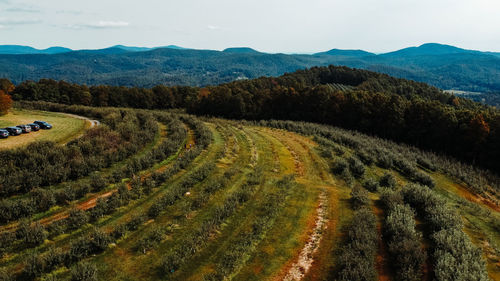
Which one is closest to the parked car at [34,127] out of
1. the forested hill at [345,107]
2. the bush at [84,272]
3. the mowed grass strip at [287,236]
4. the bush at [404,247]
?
the bush at [84,272]

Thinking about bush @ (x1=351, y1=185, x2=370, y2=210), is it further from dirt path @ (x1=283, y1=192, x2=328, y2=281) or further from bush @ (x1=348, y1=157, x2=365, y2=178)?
bush @ (x1=348, y1=157, x2=365, y2=178)

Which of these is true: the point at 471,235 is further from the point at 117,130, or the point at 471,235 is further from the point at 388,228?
the point at 117,130

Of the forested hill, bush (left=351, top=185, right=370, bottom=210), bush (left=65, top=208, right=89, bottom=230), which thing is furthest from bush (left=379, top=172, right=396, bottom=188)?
bush (left=65, top=208, right=89, bottom=230)

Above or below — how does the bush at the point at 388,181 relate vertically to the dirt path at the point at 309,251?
below

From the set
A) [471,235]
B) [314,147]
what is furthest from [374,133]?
[471,235]

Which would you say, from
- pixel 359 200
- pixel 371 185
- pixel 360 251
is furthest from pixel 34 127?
pixel 371 185

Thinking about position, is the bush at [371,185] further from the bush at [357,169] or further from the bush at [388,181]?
the bush at [388,181]
